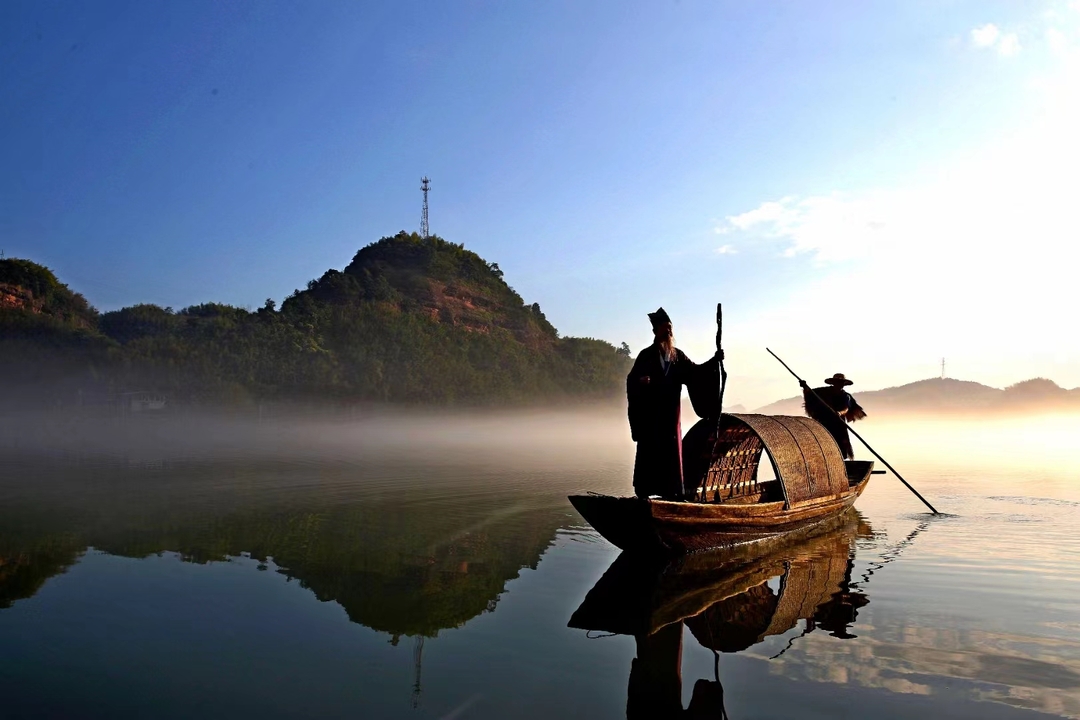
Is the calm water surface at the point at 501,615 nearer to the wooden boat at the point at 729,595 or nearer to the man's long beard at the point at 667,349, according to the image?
the wooden boat at the point at 729,595

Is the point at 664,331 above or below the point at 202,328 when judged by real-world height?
below

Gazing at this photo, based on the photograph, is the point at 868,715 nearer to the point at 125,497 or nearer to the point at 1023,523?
the point at 1023,523

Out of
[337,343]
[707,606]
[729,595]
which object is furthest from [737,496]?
[337,343]

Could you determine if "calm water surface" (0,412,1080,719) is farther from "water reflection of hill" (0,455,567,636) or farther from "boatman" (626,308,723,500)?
"boatman" (626,308,723,500)

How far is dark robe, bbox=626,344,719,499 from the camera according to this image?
11.0 m

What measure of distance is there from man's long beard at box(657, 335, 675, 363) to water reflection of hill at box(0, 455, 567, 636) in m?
3.82

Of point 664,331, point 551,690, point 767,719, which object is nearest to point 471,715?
point 551,690

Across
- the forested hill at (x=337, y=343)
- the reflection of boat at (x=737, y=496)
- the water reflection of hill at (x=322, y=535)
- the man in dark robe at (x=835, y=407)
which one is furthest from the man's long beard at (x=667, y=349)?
the forested hill at (x=337, y=343)

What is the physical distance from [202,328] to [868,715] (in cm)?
7593

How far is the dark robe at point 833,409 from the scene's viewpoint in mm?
17781

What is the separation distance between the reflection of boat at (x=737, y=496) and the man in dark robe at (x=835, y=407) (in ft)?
4.01

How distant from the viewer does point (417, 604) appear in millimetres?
8836

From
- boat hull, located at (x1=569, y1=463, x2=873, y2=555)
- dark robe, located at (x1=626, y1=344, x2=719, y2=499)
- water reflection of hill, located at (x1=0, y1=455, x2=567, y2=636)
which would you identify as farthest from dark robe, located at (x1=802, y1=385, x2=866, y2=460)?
dark robe, located at (x1=626, y1=344, x2=719, y2=499)

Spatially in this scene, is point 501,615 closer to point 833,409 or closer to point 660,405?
point 660,405
